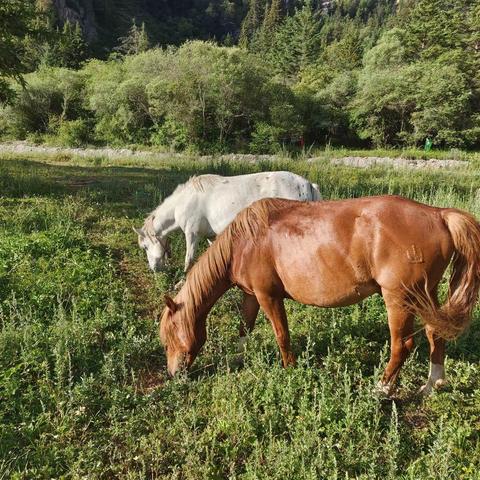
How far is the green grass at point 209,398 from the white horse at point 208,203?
32.0 inches

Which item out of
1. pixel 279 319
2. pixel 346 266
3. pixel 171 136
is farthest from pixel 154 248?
pixel 171 136

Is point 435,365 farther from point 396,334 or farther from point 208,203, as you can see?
point 208,203

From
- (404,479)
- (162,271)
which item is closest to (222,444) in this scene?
(404,479)

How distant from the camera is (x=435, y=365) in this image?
3.31 m

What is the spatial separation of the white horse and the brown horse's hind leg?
291 cm

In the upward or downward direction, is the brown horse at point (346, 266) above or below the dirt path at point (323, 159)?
above

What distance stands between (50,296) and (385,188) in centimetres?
926

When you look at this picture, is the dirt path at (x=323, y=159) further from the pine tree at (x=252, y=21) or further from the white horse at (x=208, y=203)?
the pine tree at (x=252, y=21)

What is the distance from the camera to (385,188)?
36.4 feet

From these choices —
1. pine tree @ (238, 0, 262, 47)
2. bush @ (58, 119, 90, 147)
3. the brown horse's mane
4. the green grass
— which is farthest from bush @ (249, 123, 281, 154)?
pine tree @ (238, 0, 262, 47)

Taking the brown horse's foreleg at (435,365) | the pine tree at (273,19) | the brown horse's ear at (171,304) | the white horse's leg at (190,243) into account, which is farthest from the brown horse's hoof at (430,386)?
the pine tree at (273,19)

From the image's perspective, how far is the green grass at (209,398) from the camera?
8.62 ft

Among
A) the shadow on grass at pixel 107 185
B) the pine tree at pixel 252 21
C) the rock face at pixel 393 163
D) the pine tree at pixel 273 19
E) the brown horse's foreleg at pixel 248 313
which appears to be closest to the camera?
the brown horse's foreleg at pixel 248 313

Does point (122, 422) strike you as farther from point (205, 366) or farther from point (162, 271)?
point (162, 271)
